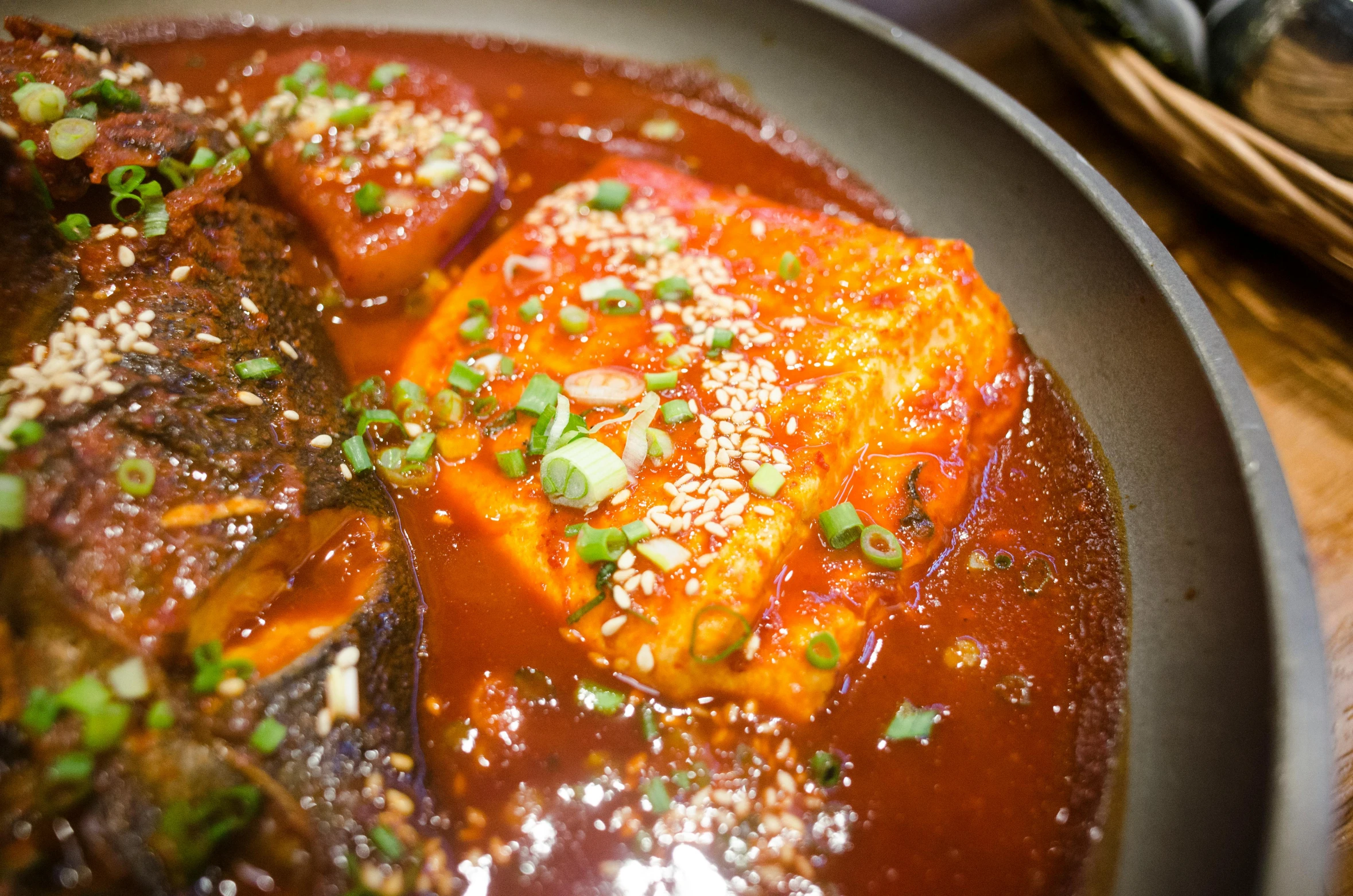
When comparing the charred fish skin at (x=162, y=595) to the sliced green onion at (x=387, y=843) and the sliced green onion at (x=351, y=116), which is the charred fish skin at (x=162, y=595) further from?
the sliced green onion at (x=351, y=116)

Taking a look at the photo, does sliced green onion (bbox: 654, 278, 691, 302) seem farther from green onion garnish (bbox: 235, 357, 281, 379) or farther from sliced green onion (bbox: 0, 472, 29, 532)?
sliced green onion (bbox: 0, 472, 29, 532)

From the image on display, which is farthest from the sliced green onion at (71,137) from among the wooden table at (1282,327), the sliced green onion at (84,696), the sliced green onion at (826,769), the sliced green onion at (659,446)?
the wooden table at (1282,327)

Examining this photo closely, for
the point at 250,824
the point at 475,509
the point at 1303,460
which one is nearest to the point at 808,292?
the point at 475,509

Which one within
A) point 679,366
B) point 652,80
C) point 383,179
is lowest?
point 679,366

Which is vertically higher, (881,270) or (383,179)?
(383,179)

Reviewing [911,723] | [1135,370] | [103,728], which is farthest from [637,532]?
[1135,370]

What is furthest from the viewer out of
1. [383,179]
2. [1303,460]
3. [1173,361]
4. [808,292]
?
[383,179]

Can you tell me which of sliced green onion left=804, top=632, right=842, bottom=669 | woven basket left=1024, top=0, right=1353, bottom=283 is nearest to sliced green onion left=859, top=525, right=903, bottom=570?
sliced green onion left=804, top=632, right=842, bottom=669

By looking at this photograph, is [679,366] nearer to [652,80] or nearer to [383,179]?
[383,179]
